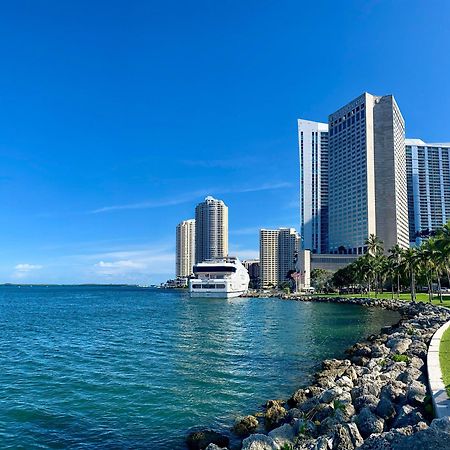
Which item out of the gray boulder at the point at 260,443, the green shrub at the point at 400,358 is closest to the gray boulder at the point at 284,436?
the gray boulder at the point at 260,443

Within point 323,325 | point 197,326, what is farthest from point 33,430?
point 323,325

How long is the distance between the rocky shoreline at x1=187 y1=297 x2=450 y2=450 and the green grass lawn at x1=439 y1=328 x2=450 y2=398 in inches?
32.0

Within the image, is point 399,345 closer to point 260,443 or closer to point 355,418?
point 355,418

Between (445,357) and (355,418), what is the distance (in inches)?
357

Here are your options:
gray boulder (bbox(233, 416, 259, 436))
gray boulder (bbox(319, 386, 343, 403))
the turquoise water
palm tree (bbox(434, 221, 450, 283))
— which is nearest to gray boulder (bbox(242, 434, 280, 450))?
gray boulder (bbox(233, 416, 259, 436))

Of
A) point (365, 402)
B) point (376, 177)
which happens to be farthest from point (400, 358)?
point (376, 177)

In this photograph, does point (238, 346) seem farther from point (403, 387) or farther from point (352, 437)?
point (352, 437)

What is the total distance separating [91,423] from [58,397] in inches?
179

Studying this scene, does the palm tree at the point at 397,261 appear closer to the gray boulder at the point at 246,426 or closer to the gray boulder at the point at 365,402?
the gray boulder at the point at 365,402

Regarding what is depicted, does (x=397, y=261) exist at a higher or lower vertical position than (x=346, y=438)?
higher

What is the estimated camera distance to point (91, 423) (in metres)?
17.6

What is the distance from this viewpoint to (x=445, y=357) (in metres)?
20.0

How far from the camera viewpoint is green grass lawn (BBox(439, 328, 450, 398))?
1526 cm

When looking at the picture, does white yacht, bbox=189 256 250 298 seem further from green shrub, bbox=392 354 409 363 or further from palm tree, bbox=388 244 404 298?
green shrub, bbox=392 354 409 363
